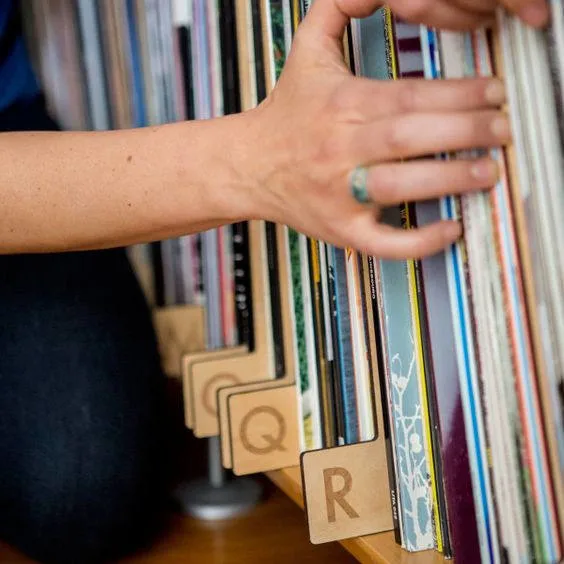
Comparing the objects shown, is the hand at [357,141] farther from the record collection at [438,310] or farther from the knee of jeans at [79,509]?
the knee of jeans at [79,509]

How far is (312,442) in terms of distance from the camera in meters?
0.85

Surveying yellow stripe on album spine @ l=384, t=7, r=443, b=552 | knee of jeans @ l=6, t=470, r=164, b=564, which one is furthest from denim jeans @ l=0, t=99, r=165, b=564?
yellow stripe on album spine @ l=384, t=7, r=443, b=552

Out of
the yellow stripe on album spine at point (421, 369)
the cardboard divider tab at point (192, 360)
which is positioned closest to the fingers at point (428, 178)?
the yellow stripe on album spine at point (421, 369)

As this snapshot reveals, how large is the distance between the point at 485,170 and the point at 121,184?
12.3 inches

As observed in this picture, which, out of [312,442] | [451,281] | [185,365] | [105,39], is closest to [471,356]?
[451,281]

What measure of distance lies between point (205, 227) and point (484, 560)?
0.35 meters

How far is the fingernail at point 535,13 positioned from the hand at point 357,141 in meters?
0.05

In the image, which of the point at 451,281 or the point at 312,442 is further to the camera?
the point at 312,442

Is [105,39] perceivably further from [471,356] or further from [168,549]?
[471,356]

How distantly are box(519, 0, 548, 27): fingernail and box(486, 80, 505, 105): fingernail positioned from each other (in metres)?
0.05

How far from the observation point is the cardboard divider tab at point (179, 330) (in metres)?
1.18

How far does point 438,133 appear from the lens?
0.47 meters

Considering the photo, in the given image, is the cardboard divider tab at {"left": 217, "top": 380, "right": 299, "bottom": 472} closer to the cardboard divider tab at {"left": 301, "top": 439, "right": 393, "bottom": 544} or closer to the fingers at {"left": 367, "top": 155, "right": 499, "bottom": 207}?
the cardboard divider tab at {"left": 301, "top": 439, "right": 393, "bottom": 544}

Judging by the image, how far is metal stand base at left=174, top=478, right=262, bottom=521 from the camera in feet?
3.75
